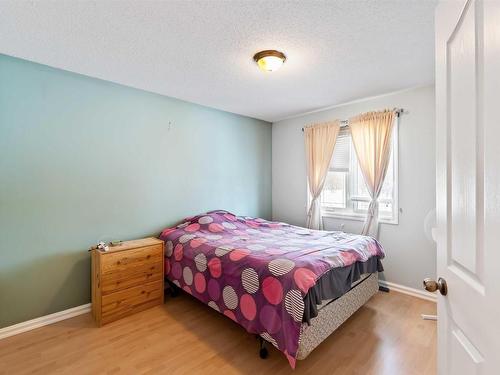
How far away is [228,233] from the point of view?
3059 millimetres

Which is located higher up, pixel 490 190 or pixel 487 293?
pixel 490 190

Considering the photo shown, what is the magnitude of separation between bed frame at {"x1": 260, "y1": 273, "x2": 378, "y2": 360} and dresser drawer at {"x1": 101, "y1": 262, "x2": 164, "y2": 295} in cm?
139

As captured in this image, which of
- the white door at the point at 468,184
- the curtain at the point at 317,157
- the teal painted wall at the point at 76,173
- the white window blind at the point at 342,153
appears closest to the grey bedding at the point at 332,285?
the white door at the point at 468,184

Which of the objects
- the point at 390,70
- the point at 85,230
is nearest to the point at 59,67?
the point at 85,230

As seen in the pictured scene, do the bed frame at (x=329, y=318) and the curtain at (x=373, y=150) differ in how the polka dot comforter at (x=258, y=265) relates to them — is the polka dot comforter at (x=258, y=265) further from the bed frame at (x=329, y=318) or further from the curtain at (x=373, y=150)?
the curtain at (x=373, y=150)

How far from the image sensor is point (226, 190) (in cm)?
390

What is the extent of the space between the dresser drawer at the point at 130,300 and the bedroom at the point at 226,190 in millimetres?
18

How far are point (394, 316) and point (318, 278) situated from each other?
129 cm

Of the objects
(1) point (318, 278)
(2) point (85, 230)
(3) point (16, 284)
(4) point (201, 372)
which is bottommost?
(4) point (201, 372)

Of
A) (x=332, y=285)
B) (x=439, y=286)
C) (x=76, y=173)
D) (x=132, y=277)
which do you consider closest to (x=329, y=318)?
(x=332, y=285)

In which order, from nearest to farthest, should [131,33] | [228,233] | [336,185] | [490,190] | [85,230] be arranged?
[490,190]
[131,33]
[85,230]
[228,233]
[336,185]

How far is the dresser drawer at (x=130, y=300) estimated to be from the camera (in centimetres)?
237

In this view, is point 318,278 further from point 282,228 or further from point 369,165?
point 369,165

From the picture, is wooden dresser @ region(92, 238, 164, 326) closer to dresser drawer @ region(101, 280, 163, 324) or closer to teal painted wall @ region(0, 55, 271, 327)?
dresser drawer @ region(101, 280, 163, 324)
